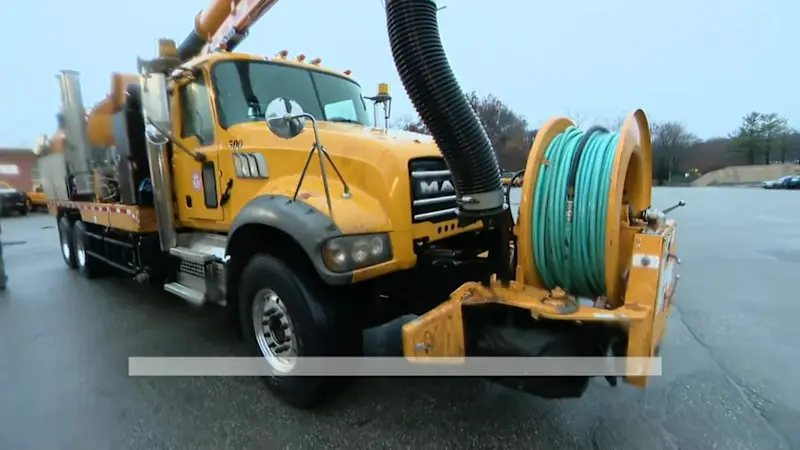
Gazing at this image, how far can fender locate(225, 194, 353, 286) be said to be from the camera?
2613 millimetres

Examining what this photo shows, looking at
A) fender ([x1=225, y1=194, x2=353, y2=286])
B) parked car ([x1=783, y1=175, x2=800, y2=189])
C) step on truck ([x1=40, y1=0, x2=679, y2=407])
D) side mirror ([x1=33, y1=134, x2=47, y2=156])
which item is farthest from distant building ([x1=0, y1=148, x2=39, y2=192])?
parked car ([x1=783, y1=175, x2=800, y2=189])

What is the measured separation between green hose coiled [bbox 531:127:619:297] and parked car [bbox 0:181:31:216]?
2518 cm

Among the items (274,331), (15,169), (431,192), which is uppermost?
(15,169)

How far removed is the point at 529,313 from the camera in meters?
2.56

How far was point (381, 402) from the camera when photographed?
10.4 ft

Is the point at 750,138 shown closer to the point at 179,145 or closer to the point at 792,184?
the point at 792,184

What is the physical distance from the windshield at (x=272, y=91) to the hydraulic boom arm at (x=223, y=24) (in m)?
Result: 1.00

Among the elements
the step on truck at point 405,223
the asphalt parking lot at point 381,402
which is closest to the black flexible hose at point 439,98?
the step on truck at point 405,223

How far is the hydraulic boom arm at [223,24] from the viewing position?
5.21 metres

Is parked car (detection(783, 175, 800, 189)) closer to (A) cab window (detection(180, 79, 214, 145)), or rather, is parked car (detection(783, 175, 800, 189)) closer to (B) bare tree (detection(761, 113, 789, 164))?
(B) bare tree (detection(761, 113, 789, 164))

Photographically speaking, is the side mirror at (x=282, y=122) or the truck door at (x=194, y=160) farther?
the truck door at (x=194, y=160)

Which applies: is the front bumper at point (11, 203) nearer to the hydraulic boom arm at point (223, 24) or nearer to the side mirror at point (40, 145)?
the side mirror at point (40, 145)

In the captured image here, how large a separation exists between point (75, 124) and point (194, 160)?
3259mm

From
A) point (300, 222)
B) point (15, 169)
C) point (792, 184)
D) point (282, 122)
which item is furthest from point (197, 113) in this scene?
point (792, 184)
